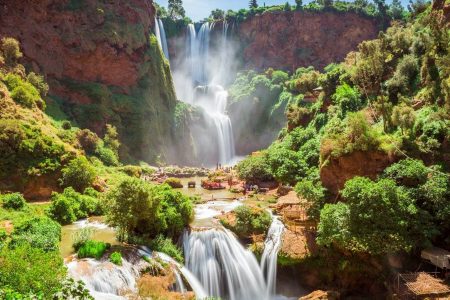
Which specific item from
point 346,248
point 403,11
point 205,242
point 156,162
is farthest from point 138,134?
point 403,11

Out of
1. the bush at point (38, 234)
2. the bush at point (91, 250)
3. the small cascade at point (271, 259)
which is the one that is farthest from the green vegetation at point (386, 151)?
the bush at point (38, 234)

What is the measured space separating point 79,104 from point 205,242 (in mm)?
33639

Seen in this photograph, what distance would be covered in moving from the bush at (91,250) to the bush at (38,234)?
1.24 metres

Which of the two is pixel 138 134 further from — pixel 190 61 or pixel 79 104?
pixel 190 61

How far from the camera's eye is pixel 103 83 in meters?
55.4

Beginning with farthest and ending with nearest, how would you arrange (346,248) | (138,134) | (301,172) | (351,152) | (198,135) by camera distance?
(198,135) → (138,134) → (301,172) → (351,152) → (346,248)

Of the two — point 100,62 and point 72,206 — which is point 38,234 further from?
point 100,62

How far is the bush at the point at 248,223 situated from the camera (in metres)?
25.5

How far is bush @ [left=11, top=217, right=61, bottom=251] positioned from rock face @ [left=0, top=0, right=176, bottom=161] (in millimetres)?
25981

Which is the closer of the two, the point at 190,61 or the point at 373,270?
the point at 373,270

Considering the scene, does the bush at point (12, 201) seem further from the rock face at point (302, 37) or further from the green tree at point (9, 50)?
the rock face at point (302, 37)

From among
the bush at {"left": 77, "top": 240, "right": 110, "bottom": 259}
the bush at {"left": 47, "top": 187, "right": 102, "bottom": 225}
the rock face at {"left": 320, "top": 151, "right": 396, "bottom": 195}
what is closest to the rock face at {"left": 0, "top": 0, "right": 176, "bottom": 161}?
the bush at {"left": 47, "top": 187, "right": 102, "bottom": 225}

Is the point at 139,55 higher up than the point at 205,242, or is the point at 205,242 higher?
the point at 139,55

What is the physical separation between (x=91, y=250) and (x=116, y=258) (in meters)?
1.45
